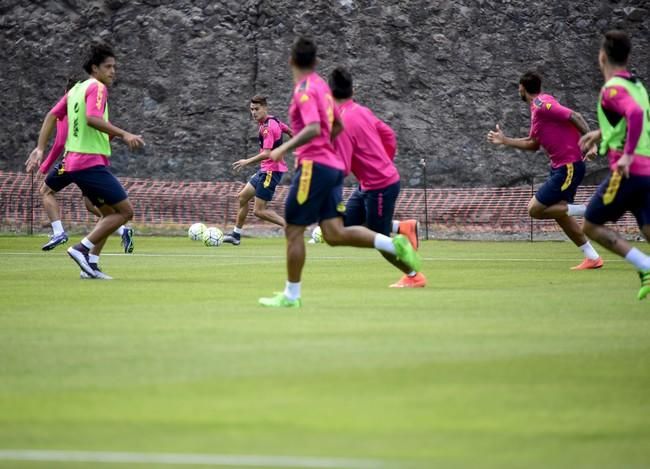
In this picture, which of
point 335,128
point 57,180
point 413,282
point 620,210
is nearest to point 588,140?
point 620,210

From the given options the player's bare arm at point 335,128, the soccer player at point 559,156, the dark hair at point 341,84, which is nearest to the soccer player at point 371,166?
the dark hair at point 341,84

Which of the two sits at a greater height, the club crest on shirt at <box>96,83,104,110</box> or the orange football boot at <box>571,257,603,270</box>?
the club crest on shirt at <box>96,83,104,110</box>

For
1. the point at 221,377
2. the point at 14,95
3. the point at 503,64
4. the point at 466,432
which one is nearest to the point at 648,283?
the point at 221,377

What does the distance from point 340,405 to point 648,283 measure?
5.77 meters

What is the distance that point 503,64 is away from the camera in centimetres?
3397

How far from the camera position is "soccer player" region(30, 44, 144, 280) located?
14.7 meters

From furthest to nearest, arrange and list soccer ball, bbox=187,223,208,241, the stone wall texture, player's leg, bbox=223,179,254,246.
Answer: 1. the stone wall texture
2. soccer ball, bbox=187,223,208,241
3. player's leg, bbox=223,179,254,246

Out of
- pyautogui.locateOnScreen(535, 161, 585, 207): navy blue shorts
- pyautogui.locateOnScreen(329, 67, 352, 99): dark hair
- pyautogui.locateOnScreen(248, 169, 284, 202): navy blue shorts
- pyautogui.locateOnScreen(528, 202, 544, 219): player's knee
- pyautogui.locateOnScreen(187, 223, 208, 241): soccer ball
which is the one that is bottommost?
pyautogui.locateOnScreen(187, 223, 208, 241): soccer ball

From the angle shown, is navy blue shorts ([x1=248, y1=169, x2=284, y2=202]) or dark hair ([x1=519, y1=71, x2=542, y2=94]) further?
navy blue shorts ([x1=248, y1=169, x2=284, y2=202])

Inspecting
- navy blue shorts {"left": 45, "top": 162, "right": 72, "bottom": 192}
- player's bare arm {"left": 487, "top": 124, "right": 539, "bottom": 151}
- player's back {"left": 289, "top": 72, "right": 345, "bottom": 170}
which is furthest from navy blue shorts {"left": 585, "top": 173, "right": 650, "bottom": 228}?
navy blue shorts {"left": 45, "top": 162, "right": 72, "bottom": 192}

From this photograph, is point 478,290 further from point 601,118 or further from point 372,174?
point 601,118

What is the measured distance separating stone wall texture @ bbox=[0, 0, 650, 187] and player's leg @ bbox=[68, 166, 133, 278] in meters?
19.1

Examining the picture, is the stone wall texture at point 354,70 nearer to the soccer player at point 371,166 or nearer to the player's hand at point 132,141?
the soccer player at point 371,166

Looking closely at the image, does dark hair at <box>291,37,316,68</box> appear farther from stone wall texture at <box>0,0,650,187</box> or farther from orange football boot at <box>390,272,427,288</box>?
stone wall texture at <box>0,0,650,187</box>
